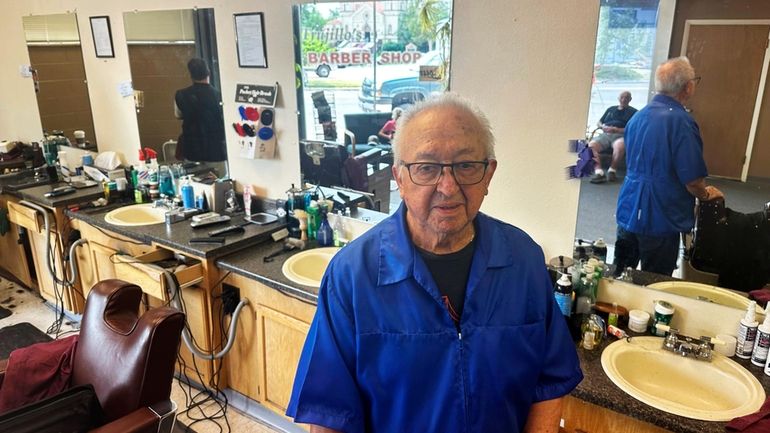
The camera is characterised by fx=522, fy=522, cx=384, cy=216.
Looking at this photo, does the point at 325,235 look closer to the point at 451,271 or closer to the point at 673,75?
the point at 451,271

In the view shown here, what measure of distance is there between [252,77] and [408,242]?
196 centimetres

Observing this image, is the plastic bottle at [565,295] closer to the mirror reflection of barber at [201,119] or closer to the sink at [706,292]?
the sink at [706,292]

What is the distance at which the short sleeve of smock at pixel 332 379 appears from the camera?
1.14m

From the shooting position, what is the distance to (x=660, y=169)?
73.3 inches

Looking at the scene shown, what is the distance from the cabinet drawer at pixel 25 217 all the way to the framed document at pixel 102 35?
1.15 metres

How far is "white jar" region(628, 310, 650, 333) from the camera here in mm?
1849

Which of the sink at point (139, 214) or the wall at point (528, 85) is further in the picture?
the sink at point (139, 214)

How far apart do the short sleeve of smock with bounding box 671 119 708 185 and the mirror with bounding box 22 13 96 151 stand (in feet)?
12.6

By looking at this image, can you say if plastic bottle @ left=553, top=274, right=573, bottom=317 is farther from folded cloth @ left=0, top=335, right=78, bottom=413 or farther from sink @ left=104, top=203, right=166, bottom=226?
Answer: sink @ left=104, top=203, right=166, bottom=226

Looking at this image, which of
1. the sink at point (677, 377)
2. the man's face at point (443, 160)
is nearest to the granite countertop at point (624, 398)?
the sink at point (677, 377)

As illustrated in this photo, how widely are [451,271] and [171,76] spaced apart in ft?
8.78

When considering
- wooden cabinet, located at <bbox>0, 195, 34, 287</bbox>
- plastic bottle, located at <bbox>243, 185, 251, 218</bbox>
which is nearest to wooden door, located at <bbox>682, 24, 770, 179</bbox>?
plastic bottle, located at <bbox>243, 185, 251, 218</bbox>

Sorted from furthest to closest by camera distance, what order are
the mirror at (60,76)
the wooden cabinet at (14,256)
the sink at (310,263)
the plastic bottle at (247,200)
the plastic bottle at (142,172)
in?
the wooden cabinet at (14,256), the mirror at (60,76), the plastic bottle at (142,172), the plastic bottle at (247,200), the sink at (310,263)

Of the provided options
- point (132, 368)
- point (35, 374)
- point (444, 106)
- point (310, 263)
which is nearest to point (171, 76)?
point (310, 263)
